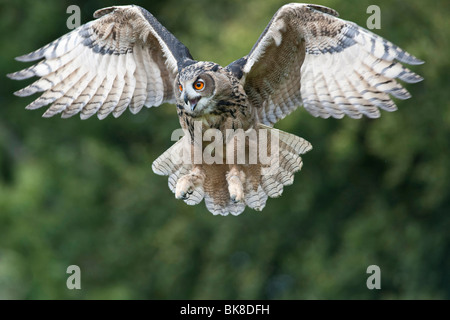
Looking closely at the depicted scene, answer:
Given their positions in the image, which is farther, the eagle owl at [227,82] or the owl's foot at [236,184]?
the owl's foot at [236,184]

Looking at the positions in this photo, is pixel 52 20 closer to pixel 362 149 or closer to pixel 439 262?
pixel 362 149

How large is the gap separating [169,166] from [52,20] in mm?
14692

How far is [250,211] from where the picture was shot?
15.6 m

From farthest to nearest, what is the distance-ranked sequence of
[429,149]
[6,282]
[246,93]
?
[429,149] < [6,282] < [246,93]

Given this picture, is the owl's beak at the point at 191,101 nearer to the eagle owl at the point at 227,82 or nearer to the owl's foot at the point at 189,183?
the eagle owl at the point at 227,82

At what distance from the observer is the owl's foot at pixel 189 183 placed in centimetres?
711

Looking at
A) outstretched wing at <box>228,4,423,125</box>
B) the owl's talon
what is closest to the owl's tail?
the owl's talon

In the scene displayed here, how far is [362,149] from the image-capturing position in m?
15.0

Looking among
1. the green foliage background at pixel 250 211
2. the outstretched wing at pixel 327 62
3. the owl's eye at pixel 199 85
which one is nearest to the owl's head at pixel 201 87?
the owl's eye at pixel 199 85

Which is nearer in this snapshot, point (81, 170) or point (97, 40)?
point (97, 40)

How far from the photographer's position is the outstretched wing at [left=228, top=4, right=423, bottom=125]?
6730 mm

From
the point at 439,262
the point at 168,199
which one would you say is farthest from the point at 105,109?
the point at 168,199

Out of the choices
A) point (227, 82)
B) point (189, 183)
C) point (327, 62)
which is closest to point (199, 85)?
point (227, 82)

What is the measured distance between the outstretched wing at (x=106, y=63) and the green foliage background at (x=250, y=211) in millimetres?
5758
